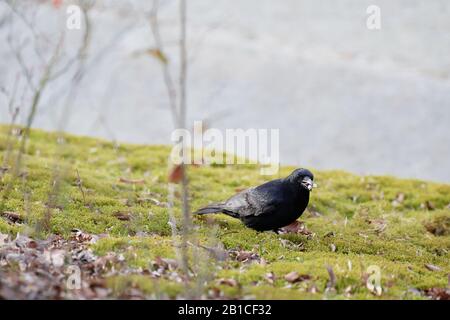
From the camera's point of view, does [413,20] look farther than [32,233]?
Yes

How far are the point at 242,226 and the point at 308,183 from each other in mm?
1279

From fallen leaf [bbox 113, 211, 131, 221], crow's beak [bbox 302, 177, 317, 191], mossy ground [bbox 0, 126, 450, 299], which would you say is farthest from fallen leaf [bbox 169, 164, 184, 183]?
fallen leaf [bbox 113, 211, 131, 221]

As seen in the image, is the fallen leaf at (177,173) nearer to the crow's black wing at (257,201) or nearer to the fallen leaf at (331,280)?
the fallen leaf at (331,280)

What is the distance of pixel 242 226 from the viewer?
873 cm

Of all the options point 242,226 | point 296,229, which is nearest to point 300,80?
point 296,229

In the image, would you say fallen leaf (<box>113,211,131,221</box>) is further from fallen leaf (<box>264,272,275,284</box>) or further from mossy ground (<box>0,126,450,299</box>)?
fallen leaf (<box>264,272,275,284</box>)

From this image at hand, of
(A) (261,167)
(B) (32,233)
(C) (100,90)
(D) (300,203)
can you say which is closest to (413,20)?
(C) (100,90)

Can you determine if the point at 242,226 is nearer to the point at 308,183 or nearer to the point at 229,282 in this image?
the point at 308,183

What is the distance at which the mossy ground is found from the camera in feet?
21.2

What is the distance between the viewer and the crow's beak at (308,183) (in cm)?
785

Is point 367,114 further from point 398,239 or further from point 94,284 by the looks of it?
point 94,284

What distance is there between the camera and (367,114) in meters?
20.5

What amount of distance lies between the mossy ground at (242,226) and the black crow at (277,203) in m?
0.22
